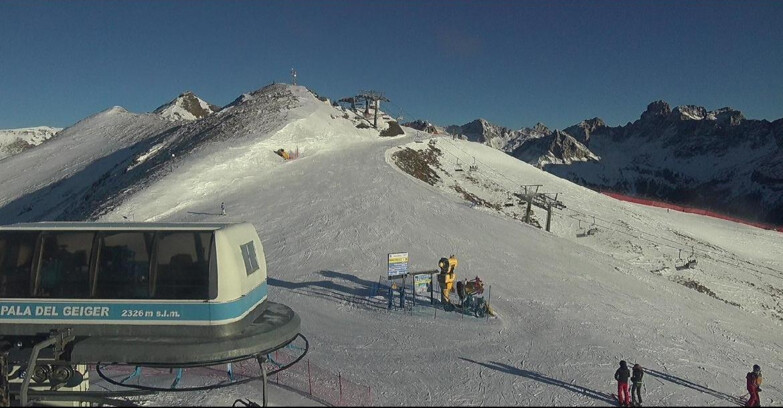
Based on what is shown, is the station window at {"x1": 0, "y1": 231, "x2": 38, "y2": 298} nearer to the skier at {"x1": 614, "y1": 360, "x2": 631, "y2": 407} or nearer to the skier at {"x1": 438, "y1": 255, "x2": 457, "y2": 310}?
the skier at {"x1": 614, "y1": 360, "x2": 631, "y2": 407}

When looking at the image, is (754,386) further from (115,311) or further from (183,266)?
(115,311)

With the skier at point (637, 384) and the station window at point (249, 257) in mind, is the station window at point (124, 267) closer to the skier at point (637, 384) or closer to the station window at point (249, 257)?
the station window at point (249, 257)

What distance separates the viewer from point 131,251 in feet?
24.7

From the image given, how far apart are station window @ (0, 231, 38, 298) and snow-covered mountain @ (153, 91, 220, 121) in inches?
3742

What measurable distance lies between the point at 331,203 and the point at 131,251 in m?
22.6

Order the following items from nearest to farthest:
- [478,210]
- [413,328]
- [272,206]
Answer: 1. [413,328]
2. [272,206]
3. [478,210]

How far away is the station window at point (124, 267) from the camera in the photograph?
24.5ft

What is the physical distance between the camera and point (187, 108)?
105 meters

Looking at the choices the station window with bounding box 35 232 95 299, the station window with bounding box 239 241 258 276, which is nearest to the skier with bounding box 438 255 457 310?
the station window with bounding box 239 241 258 276

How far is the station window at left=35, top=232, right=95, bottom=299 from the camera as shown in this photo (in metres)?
7.54

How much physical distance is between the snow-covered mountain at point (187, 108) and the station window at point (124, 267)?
95706 millimetres

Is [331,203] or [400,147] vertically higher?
[400,147]

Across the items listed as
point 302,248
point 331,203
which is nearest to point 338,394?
point 302,248

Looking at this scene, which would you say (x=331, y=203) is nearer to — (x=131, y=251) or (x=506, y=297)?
(x=506, y=297)
